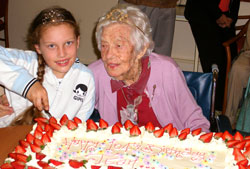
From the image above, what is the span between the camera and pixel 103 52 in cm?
204

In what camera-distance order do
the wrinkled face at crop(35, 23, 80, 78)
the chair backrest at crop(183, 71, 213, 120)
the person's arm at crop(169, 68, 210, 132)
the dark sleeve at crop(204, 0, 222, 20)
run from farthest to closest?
the dark sleeve at crop(204, 0, 222, 20), the chair backrest at crop(183, 71, 213, 120), the person's arm at crop(169, 68, 210, 132), the wrinkled face at crop(35, 23, 80, 78)

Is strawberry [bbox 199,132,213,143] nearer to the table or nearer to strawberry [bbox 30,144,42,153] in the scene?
strawberry [bbox 30,144,42,153]

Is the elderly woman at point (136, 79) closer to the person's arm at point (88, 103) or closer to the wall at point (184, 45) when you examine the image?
the person's arm at point (88, 103)

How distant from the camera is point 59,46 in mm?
1948

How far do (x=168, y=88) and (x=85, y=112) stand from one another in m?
0.53

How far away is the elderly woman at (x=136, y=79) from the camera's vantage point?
6.65ft

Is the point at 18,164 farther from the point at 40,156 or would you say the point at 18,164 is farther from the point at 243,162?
the point at 243,162

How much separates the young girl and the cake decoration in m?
0.28

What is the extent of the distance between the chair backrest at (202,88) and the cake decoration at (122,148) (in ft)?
1.80

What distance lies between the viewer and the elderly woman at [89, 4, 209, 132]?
2.03m

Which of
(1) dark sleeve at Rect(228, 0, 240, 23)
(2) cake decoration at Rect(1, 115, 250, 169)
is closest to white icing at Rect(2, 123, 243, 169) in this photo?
(2) cake decoration at Rect(1, 115, 250, 169)

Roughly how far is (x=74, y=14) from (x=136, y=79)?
10.2ft

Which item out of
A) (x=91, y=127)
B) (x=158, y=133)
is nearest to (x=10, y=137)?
(x=91, y=127)

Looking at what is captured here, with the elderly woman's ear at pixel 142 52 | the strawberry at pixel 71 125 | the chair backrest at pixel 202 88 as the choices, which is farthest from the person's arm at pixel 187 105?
the strawberry at pixel 71 125
